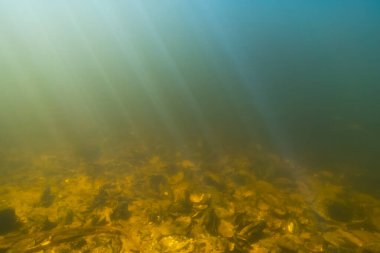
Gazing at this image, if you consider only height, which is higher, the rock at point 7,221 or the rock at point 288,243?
the rock at point 7,221

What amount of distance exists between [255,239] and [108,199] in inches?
182

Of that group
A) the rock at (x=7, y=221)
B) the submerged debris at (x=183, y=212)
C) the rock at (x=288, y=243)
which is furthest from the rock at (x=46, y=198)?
the rock at (x=288, y=243)

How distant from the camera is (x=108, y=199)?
321 inches

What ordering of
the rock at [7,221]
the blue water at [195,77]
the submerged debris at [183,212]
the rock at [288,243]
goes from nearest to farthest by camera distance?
1. the rock at [288,243]
2. the submerged debris at [183,212]
3. the rock at [7,221]
4. the blue water at [195,77]

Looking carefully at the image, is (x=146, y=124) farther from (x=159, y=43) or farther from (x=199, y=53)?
(x=159, y=43)

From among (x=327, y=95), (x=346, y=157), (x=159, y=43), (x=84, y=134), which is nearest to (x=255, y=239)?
(x=346, y=157)

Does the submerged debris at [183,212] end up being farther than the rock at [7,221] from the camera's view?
No

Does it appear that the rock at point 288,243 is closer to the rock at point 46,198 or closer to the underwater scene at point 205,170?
the underwater scene at point 205,170

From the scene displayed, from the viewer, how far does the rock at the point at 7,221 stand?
6.38 meters

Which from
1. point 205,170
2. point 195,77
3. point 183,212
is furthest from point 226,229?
point 195,77

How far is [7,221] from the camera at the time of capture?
651 cm

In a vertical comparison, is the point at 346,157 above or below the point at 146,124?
below

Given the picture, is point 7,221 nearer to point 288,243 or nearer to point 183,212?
point 183,212

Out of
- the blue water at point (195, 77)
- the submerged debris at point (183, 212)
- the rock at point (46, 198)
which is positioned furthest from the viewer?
the blue water at point (195, 77)
